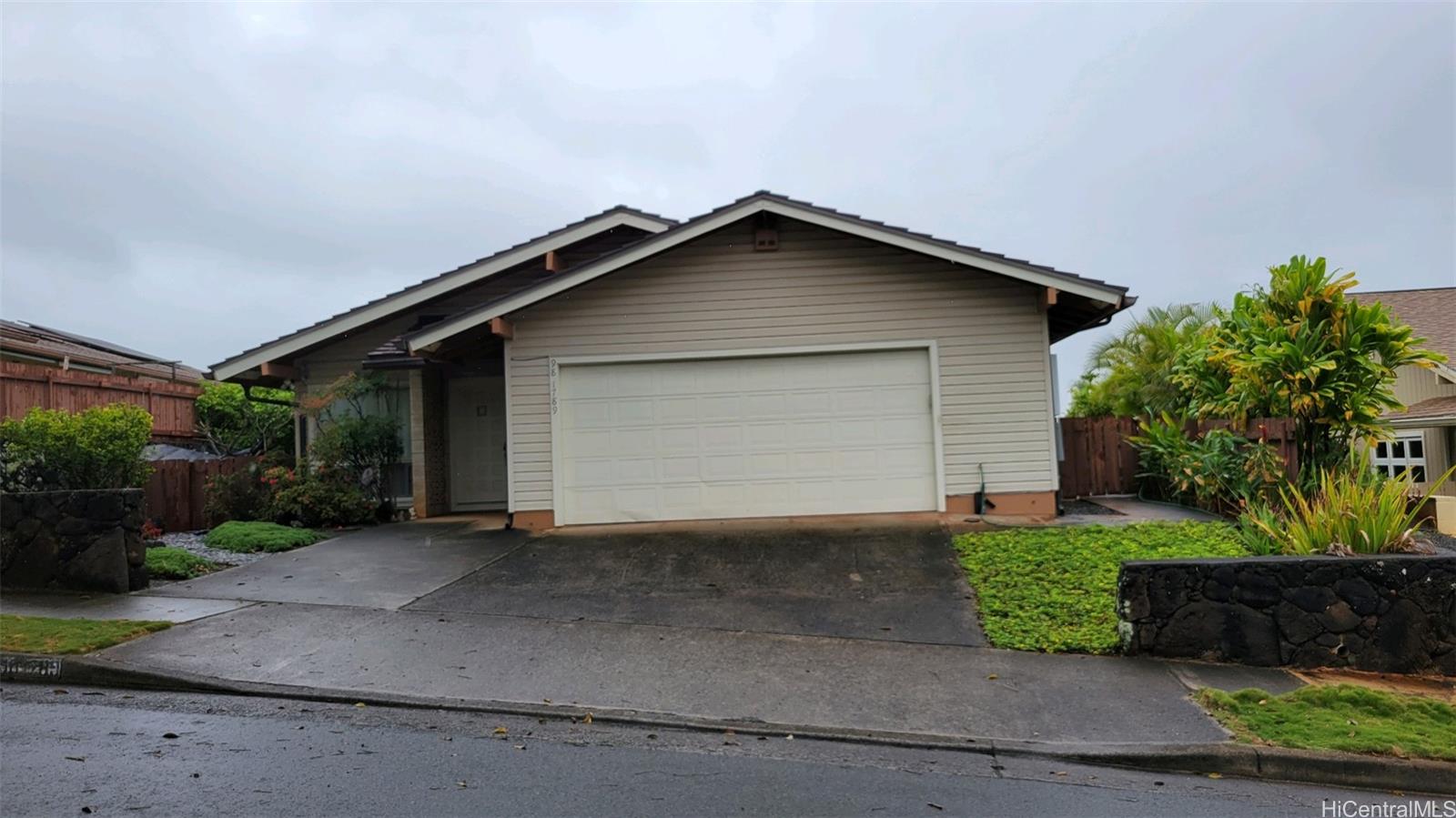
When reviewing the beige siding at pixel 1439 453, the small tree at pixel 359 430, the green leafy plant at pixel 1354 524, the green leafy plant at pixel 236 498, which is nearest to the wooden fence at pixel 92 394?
the green leafy plant at pixel 236 498

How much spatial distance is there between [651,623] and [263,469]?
847 centimetres

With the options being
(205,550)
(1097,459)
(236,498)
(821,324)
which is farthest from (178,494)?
(1097,459)

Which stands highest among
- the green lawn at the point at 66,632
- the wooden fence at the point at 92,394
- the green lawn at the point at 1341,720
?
the wooden fence at the point at 92,394

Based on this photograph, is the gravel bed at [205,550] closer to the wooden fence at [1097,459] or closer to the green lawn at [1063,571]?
the green lawn at [1063,571]

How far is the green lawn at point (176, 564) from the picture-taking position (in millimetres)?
8945

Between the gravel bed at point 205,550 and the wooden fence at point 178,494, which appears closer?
the gravel bed at point 205,550

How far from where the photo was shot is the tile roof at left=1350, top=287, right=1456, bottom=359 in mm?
20547

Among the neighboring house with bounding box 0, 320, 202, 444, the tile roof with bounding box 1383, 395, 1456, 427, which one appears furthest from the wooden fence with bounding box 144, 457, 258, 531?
the tile roof with bounding box 1383, 395, 1456, 427

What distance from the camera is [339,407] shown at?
13.6 m

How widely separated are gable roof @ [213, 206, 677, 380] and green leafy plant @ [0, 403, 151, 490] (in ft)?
7.91

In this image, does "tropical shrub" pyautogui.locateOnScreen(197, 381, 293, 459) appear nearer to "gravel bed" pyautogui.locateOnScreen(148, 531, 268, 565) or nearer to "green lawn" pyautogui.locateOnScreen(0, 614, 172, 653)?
"gravel bed" pyautogui.locateOnScreen(148, 531, 268, 565)

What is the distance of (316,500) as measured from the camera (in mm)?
12148

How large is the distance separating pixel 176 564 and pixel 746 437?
6.89m

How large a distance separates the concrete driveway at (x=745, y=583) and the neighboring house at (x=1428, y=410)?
53.7ft
